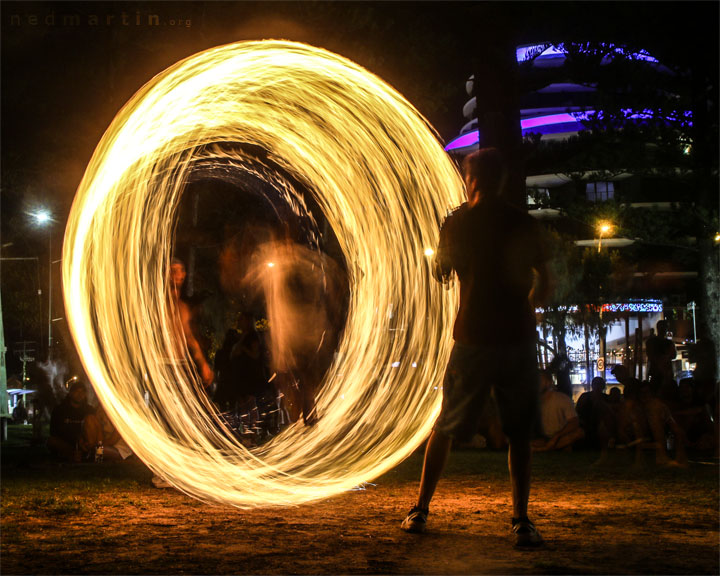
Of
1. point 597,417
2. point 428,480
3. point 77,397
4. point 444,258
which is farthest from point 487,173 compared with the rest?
point 77,397

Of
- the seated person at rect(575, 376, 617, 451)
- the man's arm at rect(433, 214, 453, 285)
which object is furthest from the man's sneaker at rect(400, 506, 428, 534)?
the seated person at rect(575, 376, 617, 451)

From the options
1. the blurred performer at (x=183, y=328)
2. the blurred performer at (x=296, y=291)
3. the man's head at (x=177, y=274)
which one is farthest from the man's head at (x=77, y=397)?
the man's head at (x=177, y=274)

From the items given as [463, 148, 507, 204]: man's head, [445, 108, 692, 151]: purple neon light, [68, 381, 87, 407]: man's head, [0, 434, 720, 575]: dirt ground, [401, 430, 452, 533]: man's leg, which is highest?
[445, 108, 692, 151]: purple neon light

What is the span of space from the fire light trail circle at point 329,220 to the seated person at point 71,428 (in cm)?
83

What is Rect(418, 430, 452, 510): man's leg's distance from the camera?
17.0ft

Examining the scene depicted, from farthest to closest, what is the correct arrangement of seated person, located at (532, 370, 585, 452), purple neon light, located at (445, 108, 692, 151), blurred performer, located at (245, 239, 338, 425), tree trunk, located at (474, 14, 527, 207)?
Answer: purple neon light, located at (445, 108, 692, 151), tree trunk, located at (474, 14, 527, 207), seated person, located at (532, 370, 585, 452), blurred performer, located at (245, 239, 338, 425)

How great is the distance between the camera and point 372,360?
9734 mm

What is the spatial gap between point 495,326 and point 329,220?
17.8 ft

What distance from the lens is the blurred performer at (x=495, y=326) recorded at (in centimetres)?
496

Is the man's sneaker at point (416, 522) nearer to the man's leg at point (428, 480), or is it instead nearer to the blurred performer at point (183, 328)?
the man's leg at point (428, 480)

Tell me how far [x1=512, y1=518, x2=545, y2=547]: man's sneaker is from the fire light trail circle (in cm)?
211

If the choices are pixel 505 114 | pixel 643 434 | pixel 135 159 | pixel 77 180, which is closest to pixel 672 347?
pixel 643 434

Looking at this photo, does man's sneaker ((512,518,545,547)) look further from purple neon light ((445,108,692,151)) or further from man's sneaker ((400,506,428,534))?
purple neon light ((445,108,692,151))

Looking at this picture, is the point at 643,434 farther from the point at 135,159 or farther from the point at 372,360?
the point at 135,159
